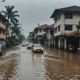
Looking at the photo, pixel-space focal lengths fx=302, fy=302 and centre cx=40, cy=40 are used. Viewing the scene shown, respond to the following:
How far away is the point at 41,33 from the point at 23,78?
120693mm

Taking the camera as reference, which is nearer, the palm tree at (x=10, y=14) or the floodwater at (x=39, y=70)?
the floodwater at (x=39, y=70)

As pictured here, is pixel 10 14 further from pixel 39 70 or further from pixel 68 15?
pixel 39 70

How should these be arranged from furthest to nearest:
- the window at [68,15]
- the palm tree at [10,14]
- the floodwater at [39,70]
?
the palm tree at [10,14] → the window at [68,15] → the floodwater at [39,70]

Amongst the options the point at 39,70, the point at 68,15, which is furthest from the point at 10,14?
the point at 39,70

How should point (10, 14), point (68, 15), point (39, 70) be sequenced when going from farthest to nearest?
point (10, 14) < point (68, 15) < point (39, 70)

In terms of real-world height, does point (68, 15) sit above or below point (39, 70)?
above

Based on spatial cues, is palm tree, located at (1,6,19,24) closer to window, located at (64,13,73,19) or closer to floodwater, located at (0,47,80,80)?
window, located at (64,13,73,19)

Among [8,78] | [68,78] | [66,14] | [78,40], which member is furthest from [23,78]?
[66,14]

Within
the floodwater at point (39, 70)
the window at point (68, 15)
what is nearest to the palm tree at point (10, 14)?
the window at point (68, 15)

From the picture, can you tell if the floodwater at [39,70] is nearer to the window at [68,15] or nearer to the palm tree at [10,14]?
the window at [68,15]

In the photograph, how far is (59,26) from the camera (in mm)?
70000

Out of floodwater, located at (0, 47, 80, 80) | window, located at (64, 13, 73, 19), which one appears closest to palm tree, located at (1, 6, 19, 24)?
window, located at (64, 13, 73, 19)

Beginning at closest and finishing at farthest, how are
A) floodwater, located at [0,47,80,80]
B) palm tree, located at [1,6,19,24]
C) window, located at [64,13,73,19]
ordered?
floodwater, located at [0,47,80,80]
window, located at [64,13,73,19]
palm tree, located at [1,6,19,24]

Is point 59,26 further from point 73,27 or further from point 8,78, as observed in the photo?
point 8,78
